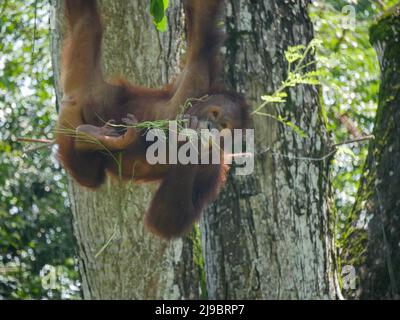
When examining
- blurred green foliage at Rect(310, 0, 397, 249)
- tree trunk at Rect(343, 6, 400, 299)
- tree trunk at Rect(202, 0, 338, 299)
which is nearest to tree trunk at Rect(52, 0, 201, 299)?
tree trunk at Rect(202, 0, 338, 299)

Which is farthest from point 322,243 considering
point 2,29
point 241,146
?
point 2,29

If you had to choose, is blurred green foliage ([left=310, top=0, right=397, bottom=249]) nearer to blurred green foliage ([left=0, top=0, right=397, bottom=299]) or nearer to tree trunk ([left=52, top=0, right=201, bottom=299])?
blurred green foliage ([left=0, top=0, right=397, bottom=299])

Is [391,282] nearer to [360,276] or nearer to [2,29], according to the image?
[360,276]

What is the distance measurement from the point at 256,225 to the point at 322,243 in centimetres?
33

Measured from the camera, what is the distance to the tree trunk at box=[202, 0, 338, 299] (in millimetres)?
3812

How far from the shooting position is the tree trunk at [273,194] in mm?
3812

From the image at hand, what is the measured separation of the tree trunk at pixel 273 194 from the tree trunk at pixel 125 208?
39 centimetres

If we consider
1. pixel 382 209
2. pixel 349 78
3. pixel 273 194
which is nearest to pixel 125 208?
pixel 273 194

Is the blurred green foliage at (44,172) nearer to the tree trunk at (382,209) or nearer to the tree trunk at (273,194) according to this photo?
the tree trunk at (382,209)

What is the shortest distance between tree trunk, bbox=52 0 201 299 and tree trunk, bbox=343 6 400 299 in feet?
3.51

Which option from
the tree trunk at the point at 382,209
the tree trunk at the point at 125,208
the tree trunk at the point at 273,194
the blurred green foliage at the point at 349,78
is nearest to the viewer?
the tree trunk at the point at 273,194

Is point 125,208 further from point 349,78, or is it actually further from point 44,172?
point 349,78

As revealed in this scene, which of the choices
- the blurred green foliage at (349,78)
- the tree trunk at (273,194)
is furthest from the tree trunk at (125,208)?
the blurred green foliage at (349,78)
